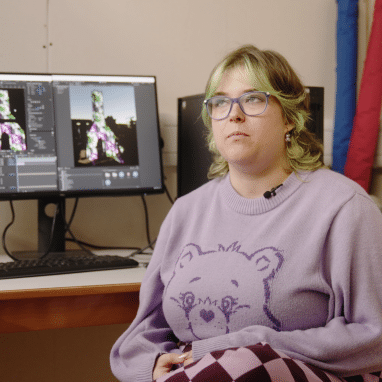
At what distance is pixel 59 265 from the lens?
1165mm

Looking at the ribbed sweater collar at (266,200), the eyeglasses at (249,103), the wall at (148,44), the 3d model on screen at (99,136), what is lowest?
the ribbed sweater collar at (266,200)

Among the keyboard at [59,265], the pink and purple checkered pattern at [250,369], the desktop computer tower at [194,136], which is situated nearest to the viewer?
the pink and purple checkered pattern at [250,369]

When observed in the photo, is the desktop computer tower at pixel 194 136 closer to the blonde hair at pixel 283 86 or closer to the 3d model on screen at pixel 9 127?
the blonde hair at pixel 283 86

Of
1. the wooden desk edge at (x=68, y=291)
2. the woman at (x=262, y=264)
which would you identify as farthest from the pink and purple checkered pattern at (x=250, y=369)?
the wooden desk edge at (x=68, y=291)

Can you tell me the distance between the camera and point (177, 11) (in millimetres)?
1697

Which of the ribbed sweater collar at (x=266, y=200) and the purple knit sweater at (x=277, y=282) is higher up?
the ribbed sweater collar at (x=266, y=200)

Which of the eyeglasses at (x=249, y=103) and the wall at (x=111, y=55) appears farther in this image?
the wall at (x=111, y=55)

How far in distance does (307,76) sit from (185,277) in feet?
3.99

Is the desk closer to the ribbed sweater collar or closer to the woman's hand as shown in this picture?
the woman's hand

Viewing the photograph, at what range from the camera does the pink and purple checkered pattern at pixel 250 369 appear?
70 cm

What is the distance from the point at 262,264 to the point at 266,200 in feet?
0.51

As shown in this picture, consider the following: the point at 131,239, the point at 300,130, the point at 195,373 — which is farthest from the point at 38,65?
the point at 195,373

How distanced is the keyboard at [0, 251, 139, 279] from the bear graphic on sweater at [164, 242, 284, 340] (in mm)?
268

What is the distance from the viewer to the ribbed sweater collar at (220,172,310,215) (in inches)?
38.1
